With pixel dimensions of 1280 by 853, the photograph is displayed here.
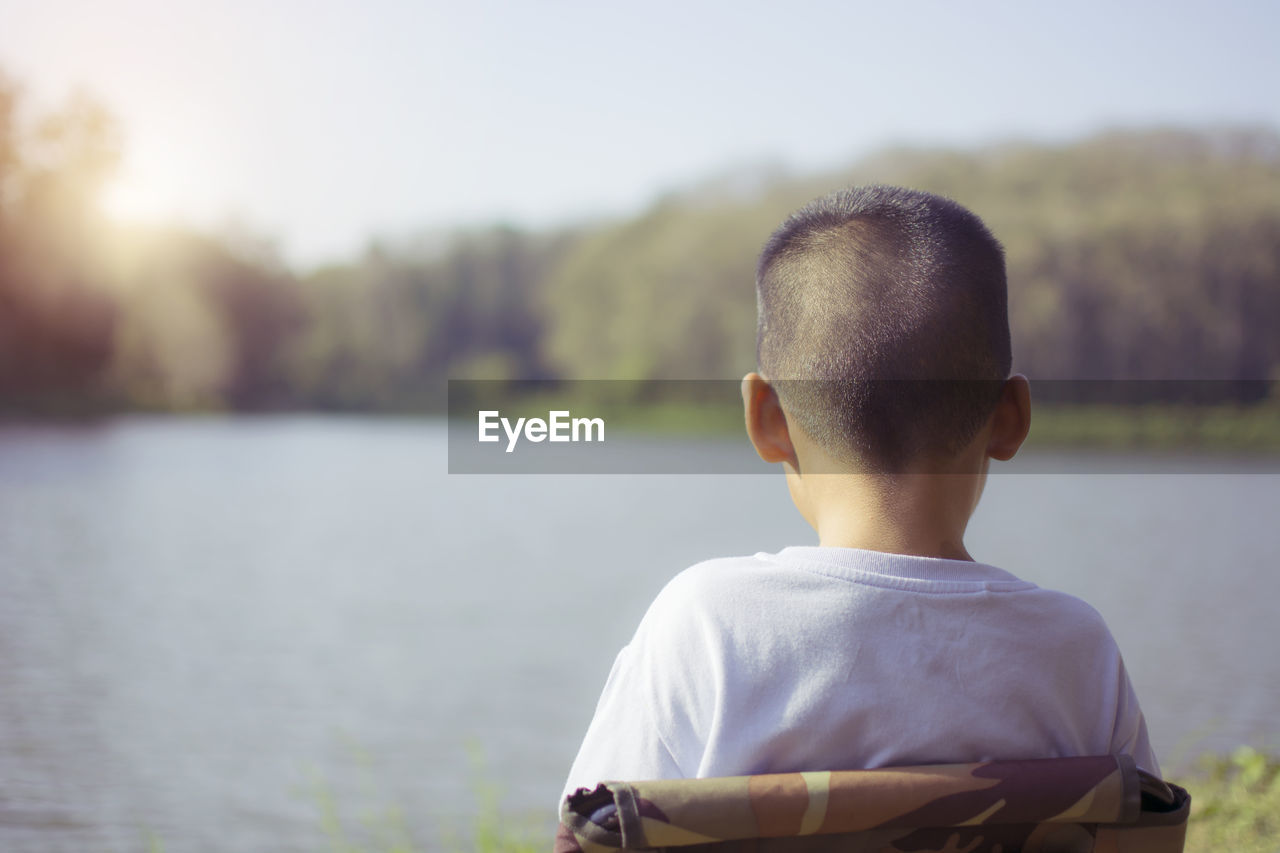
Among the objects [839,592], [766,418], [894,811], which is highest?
[766,418]

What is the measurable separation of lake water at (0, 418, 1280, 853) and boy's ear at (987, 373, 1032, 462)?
3542 mm

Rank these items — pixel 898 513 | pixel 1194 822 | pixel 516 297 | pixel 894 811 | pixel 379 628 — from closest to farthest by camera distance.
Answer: pixel 894 811, pixel 898 513, pixel 1194 822, pixel 379 628, pixel 516 297

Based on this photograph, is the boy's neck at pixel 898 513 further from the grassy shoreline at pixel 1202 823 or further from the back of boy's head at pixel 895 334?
the grassy shoreline at pixel 1202 823

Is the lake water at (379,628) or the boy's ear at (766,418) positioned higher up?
the boy's ear at (766,418)

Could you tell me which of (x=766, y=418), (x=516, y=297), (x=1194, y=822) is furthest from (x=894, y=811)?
(x=516, y=297)

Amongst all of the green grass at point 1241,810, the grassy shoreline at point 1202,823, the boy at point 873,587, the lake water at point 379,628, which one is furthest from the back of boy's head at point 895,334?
the lake water at point 379,628

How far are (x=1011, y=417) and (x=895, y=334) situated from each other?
143 millimetres

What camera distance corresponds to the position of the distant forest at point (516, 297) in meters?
30.3

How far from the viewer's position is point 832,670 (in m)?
0.79

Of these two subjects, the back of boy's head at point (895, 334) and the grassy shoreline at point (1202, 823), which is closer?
the back of boy's head at point (895, 334)

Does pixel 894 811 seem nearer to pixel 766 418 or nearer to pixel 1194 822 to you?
pixel 766 418

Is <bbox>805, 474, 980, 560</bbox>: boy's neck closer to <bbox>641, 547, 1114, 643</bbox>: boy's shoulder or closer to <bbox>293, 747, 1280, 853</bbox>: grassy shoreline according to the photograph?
<bbox>641, 547, 1114, 643</bbox>: boy's shoulder

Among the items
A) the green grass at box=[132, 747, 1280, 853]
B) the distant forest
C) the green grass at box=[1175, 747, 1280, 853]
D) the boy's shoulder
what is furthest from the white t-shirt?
the distant forest

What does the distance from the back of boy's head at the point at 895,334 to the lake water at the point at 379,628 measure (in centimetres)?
356
